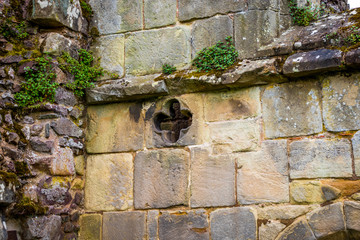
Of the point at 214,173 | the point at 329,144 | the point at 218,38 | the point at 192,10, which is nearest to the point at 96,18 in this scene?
the point at 192,10

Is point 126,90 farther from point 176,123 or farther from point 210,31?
point 210,31

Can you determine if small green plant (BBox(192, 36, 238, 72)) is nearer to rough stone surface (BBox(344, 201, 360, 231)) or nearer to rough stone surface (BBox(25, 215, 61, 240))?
rough stone surface (BBox(344, 201, 360, 231))

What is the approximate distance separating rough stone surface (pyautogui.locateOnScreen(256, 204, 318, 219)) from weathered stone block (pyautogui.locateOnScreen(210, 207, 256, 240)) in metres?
0.09

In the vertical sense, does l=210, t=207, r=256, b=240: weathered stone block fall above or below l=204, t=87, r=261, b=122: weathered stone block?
below

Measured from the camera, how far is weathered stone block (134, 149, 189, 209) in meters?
4.58

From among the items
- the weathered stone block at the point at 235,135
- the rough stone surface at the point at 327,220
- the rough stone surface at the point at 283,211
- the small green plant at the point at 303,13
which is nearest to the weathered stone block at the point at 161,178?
the weathered stone block at the point at 235,135

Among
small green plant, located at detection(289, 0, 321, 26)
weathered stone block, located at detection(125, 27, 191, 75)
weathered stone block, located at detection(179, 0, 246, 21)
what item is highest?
weathered stone block, located at detection(179, 0, 246, 21)

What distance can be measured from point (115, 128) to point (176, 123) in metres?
0.62

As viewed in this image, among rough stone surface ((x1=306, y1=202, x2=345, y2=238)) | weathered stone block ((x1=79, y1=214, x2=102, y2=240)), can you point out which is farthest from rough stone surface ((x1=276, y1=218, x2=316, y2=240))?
weathered stone block ((x1=79, y1=214, x2=102, y2=240))

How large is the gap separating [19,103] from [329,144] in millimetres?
2754

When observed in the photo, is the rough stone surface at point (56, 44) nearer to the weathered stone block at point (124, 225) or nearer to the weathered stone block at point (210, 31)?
the weathered stone block at point (210, 31)

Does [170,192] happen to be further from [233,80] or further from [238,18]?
[238,18]

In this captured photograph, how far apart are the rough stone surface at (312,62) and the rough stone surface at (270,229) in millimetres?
1275

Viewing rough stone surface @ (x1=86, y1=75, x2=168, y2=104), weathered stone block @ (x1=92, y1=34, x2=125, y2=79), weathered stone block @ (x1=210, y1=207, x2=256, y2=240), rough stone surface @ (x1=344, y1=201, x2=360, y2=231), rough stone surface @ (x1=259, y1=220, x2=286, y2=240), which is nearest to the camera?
rough stone surface @ (x1=344, y1=201, x2=360, y2=231)
